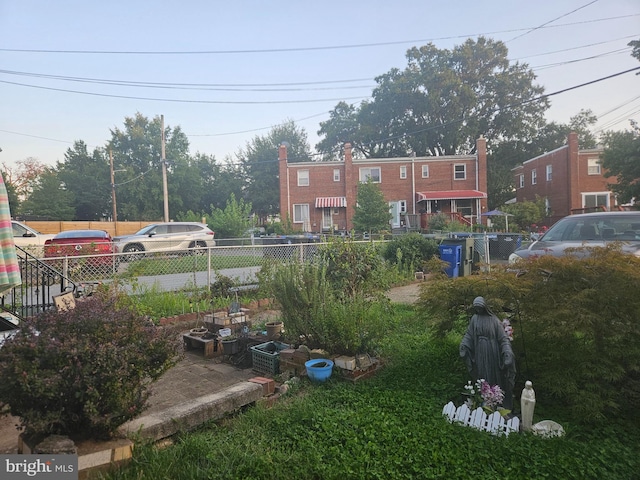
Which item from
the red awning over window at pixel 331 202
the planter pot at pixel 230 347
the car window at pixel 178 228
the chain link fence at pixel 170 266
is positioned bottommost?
the planter pot at pixel 230 347


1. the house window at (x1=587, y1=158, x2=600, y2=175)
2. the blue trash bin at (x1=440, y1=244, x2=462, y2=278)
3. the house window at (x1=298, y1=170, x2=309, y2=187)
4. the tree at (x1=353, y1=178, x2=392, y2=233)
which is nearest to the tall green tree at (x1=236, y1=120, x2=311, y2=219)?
the house window at (x1=298, y1=170, x2=309, y2=187)

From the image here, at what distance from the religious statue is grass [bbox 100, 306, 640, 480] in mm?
390

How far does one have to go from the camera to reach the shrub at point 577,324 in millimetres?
2916

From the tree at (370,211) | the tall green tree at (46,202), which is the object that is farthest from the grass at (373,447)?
the tall green tree at (46,202)

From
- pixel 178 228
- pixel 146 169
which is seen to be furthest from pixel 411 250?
pixel 146 169

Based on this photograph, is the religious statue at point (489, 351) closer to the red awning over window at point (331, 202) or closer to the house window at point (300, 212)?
the red awning over window at point (331, 202)

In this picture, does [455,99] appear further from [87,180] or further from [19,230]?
[87,180]

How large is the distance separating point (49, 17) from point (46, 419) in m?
9.09

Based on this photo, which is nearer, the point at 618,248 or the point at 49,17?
the point at 618,248

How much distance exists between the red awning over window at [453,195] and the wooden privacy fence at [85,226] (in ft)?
70.2

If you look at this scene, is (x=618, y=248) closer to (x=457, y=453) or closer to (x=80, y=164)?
(x=457, y=453)

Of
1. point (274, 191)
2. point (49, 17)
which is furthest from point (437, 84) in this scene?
point (49, 17)

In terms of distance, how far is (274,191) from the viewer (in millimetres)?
42875

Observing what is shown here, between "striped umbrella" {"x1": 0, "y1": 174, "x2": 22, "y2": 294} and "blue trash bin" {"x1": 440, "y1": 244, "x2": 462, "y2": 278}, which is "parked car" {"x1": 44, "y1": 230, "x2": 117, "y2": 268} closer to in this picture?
"striped umbrella" {"x1": 0, "y1": 174, "x2": 22, "y2": 294}
